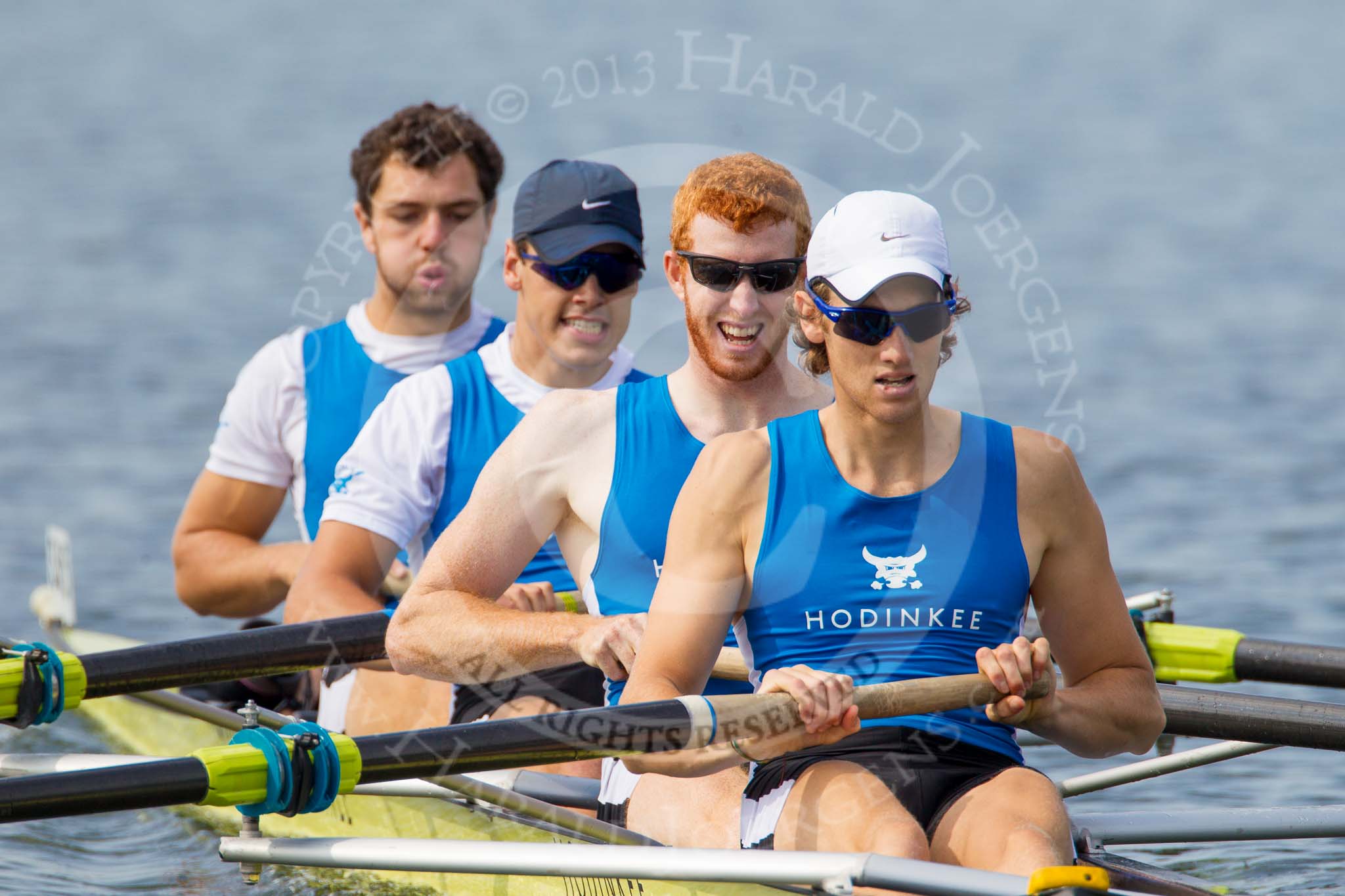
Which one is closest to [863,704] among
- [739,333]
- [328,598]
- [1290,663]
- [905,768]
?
[905,768]

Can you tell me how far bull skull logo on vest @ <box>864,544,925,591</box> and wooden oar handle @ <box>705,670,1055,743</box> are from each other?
0.58ft

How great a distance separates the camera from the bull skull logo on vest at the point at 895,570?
10.1ft

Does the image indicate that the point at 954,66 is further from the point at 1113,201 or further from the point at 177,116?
the point at 177,116

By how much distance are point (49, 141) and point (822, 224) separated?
23804 mm

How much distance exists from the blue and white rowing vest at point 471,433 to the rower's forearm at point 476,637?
28.0 inches

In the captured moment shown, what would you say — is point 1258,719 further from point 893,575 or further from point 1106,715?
point 893,575

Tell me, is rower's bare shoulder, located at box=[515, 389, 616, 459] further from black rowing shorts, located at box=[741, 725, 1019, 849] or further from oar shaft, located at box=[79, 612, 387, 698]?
black rowing shorts, located at box=[741, 725, 1019, 849]

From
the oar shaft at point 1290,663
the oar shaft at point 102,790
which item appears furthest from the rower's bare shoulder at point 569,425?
A: the oar shaft at point 1290,663

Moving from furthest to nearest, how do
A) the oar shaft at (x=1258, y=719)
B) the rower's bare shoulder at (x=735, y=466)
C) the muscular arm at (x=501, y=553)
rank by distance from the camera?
the oar shaft at (x=1258, y=719) < the muscular arm at (x=501, y=553) < the rower's bare shoulder at (x=735, y=466)

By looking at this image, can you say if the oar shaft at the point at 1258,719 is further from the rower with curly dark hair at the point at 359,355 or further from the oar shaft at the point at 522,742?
the rower with curly dark hair at the point at 359,355

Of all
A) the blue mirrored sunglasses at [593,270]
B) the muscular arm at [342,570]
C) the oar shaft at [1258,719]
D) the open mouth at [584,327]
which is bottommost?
the oar shaft at [1258,719]

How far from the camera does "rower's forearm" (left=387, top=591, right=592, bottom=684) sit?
12.1 feet

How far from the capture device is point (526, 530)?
382cm

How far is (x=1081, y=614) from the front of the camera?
318 centimetres
